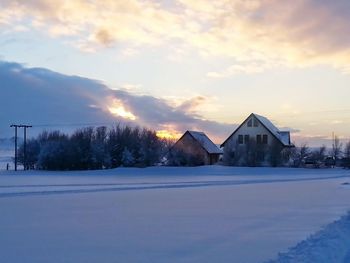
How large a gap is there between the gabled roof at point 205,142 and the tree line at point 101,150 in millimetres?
8214

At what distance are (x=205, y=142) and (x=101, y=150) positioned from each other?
2315 centimetres

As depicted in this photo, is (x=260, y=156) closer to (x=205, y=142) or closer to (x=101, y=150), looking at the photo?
(x=205, y=142)

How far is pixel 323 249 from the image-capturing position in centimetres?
1030

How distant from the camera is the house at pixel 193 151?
7550 centimetres

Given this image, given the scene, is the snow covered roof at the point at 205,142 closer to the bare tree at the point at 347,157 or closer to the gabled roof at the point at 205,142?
the gabled roof at the point at 205,142

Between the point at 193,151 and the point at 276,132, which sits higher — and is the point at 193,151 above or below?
below

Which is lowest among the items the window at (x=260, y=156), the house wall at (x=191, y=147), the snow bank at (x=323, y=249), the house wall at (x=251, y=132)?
the snow bank at (x=323, y=249)

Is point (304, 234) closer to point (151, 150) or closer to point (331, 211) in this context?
point (331, 211)

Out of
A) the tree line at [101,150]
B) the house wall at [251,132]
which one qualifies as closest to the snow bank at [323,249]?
the tree line at [101,150]

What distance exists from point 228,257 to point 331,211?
9.62 meters

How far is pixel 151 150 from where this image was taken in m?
73.9

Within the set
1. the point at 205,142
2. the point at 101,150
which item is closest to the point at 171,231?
the point at 101,150

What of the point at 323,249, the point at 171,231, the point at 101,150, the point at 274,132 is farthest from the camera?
the point at 274,132

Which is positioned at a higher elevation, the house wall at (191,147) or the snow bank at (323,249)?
the house wall at (191,147)
